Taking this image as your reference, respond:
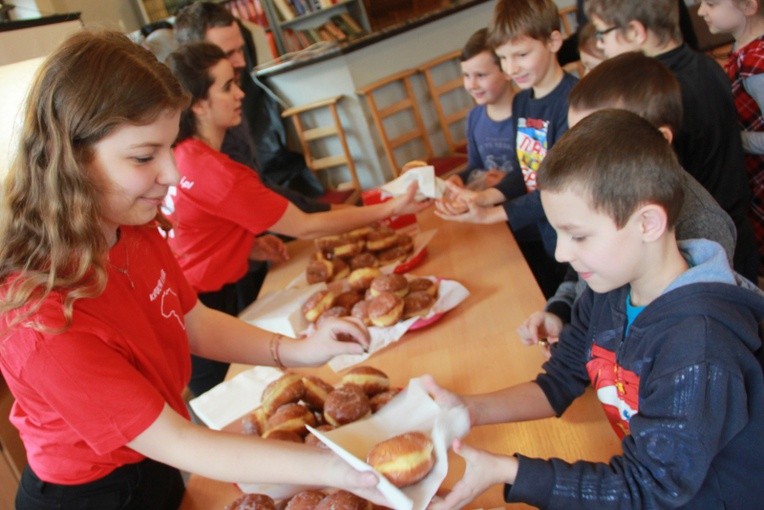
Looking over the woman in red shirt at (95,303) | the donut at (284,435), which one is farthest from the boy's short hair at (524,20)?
the donut at (284,435)

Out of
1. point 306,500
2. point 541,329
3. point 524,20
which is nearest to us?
point 306,500

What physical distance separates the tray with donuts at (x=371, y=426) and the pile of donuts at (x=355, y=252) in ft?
2.51

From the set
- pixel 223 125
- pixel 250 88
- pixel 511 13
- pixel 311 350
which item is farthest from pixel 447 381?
pixel 250 88

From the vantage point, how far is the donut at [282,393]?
1426mm

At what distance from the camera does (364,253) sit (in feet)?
7.49

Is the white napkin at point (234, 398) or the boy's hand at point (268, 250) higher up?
the boy's hand at point (268, 250)

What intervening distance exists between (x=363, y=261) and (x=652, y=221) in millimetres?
1291

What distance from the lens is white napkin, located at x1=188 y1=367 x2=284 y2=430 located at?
1.60 meters

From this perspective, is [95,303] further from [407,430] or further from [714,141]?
[714,141]

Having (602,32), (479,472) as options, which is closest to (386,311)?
(479,472)

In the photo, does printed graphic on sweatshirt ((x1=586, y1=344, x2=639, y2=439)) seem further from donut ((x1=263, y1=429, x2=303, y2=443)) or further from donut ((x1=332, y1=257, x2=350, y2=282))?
donut ((x1=332, y1=257, x2=350, y2=282))

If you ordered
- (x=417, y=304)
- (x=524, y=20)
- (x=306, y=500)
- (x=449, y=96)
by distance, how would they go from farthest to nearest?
(x=449, y=96) → (x=524, y=20) → (x=417, y=304) → (x=306, y=500)

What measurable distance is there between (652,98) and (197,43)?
1476 millimetres

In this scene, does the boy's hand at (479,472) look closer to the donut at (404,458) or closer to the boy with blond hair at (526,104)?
the donut at (404,458)
